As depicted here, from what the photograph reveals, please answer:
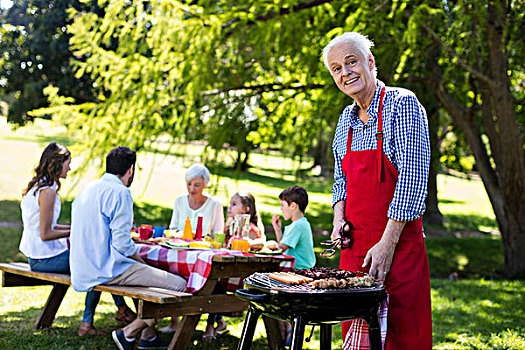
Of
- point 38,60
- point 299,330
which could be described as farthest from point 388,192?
point 38,60

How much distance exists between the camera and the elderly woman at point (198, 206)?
6117 mm

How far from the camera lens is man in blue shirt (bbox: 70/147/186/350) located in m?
4.73

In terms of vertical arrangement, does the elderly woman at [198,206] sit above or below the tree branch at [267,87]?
below

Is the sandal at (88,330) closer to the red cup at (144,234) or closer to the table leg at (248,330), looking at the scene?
the red cup at (144,234)

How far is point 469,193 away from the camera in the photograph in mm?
32312

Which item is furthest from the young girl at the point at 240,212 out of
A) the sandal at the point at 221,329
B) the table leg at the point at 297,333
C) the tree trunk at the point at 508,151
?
the tree trunk at the point at 508,151

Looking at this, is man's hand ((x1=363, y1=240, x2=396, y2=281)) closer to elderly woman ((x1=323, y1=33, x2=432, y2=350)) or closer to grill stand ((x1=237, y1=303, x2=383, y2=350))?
elderly woman ((x1=323, y1=33, x2=432, y2=350))

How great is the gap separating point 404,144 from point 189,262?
2.60m

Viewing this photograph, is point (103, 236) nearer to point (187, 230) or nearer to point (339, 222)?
point (187, 230)

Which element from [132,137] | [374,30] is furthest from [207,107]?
[374,30]

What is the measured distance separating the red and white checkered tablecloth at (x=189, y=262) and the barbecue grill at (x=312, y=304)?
2019 mm

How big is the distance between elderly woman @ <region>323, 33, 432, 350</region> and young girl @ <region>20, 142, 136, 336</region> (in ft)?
10.7

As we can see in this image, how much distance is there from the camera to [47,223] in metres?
5.29

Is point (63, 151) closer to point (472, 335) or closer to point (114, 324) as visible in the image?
point (114, 324)
